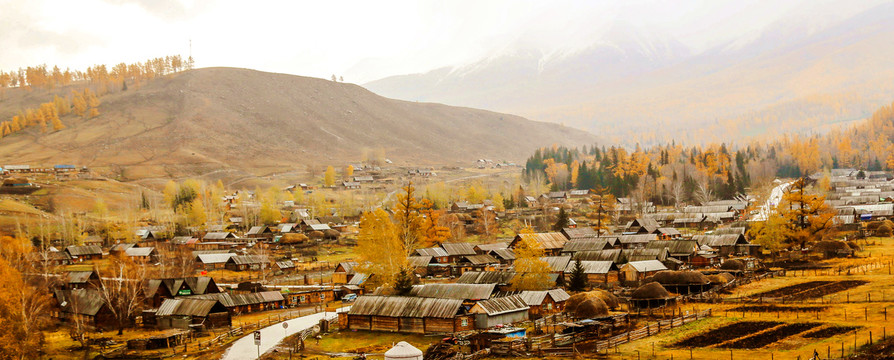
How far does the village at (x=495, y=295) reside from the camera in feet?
153

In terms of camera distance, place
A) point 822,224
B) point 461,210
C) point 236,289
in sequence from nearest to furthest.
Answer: point 236,289, point 822,224, point 461,210

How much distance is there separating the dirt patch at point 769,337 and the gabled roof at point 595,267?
31326 millimetres

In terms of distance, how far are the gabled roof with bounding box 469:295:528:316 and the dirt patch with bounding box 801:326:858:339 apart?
20.8 metres

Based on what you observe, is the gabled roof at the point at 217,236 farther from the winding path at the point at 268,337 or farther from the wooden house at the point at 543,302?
the wooden house at the point at 543,302

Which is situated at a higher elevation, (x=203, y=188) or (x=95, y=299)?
(x=203, y=188)

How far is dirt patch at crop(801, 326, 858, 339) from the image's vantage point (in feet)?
134

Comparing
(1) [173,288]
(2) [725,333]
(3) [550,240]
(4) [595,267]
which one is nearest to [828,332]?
(2) [725,333]

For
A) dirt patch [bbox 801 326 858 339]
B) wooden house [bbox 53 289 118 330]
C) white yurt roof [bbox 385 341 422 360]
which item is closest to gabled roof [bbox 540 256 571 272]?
dirt patch [bbox 801 326 858 339]

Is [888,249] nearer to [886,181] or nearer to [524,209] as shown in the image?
[524,209]

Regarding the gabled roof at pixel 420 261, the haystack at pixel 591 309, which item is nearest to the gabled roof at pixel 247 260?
the gabled roof at pixel 420 261

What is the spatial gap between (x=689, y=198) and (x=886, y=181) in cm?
6856

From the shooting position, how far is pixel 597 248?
9288 centimetres

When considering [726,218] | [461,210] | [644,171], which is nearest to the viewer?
[726,218]

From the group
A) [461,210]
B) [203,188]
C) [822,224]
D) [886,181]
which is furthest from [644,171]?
[203,188]
